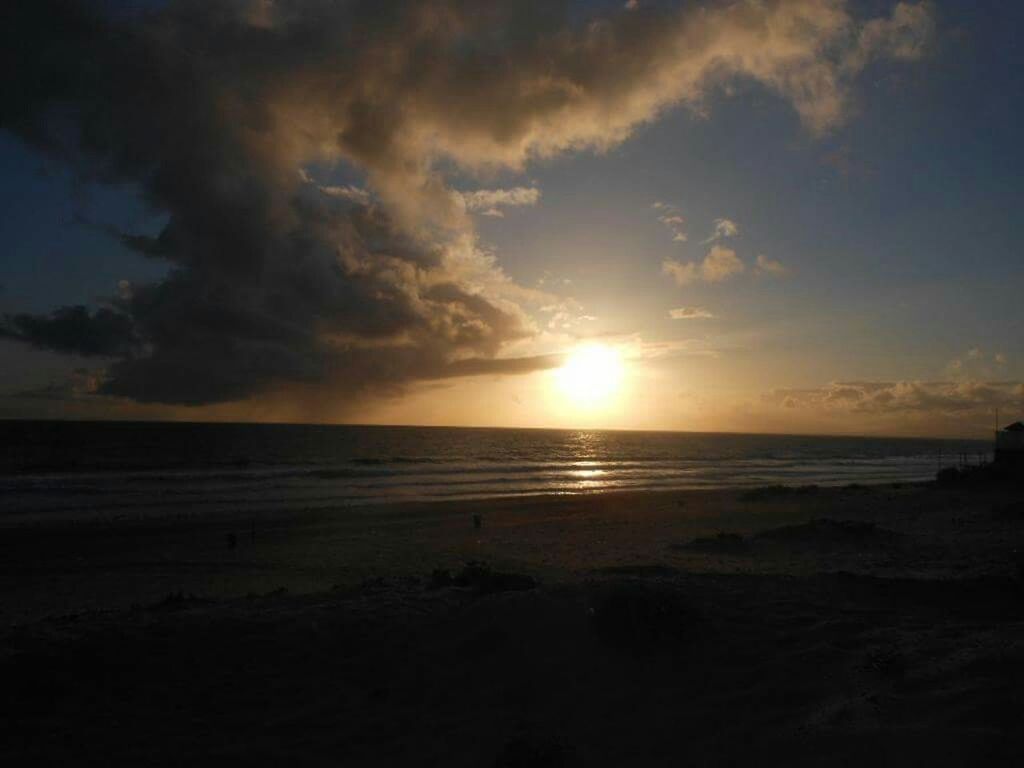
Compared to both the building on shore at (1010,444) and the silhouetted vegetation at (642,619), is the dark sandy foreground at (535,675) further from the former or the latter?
the building on shore at (1010,444)

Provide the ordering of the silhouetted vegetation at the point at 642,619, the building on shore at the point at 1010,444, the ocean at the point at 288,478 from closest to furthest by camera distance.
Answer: the silhouetted vegetation at the point at 642,619 → the ocean at the point at 288,478 → the building on shore at the point at 1010,444

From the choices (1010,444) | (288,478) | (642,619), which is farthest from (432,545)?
(1010,444)

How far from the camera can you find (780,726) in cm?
600

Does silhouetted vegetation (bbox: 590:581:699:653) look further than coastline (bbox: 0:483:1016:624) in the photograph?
No

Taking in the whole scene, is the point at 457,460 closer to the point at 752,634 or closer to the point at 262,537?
the point at 262,537

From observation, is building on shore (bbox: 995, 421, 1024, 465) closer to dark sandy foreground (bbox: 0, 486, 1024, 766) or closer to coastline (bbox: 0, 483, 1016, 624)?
coastline (bbox: 0, 483, 1016, 624)

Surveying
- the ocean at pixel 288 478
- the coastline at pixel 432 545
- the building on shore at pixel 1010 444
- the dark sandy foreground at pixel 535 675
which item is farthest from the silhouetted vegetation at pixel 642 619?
the building on shore at pixel 1010 444

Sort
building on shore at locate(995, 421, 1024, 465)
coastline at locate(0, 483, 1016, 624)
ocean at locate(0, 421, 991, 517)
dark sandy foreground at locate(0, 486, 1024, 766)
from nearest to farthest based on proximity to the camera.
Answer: dark sandy foreground at locate(0, 486, 1024, 766), coastline at locate(0, 483, 1016, 624), ocean at locate(0, 421, 991, 517), building on shore at locate(995, 421, 1024, 465)

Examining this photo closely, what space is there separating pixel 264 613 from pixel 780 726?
7.30 m

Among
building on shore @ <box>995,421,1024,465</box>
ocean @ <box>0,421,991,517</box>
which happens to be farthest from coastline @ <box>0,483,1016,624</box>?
building on shore @ <box>995,421,1024,465</box>

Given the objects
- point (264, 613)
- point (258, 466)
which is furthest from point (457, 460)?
point (264, 613)

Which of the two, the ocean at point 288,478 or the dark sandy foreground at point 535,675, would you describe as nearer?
the dark sandy foreground at point 535,675

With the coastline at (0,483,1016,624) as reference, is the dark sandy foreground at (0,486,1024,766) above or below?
above

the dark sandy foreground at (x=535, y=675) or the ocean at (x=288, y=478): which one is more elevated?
the dark sandy foreground at (x=535, y=675)
